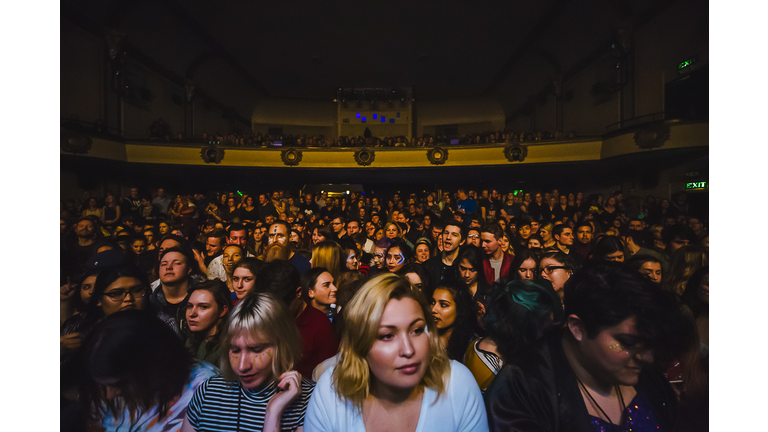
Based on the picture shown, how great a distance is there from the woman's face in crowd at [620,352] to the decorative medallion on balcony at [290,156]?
15.3 m

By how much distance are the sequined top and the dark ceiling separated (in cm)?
1476

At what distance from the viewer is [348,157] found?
→ 621 inches

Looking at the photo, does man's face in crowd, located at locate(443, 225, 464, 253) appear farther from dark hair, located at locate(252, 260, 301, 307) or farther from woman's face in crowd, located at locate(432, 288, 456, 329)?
dark hair, located at locate(252, 260, 301, 307)

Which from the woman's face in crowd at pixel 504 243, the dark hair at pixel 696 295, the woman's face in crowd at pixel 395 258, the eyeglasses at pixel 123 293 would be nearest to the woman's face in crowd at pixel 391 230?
the woman's face in crowd at pixel 395 258

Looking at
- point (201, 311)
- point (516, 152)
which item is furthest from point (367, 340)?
point (516, 152)

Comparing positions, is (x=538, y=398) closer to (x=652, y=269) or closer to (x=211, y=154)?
(x=652, y=269)

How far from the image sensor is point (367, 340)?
1.36 meters

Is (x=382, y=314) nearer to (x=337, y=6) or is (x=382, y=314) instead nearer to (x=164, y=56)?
(x=337, y=6)

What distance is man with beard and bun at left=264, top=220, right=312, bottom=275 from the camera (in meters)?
4.00

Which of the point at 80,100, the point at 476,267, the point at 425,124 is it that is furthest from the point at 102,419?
the point at 425,124

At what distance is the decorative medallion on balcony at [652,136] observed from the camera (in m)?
11.5

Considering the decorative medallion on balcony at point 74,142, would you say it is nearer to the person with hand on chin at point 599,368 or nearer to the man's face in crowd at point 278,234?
the man's face in crowd at point 278,234

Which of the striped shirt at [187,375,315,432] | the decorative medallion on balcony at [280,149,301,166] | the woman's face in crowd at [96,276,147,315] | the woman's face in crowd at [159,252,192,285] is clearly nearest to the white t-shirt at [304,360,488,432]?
the striped shirt at [187,375,315,432]

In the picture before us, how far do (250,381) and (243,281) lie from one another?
135 cm
